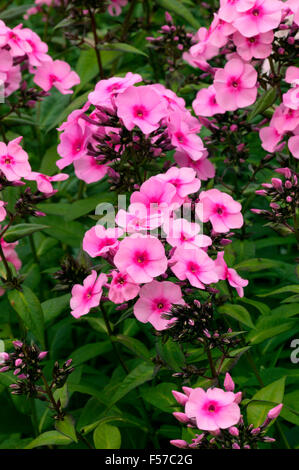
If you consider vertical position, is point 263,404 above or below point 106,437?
above

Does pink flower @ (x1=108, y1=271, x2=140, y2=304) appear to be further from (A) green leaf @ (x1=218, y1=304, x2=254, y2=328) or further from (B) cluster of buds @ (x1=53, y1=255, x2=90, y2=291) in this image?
(A) green leaf @ (x1=218, y1=304, x2=254, y2=328)

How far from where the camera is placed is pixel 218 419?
1.74m

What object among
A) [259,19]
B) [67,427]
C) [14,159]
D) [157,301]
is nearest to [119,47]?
[259,19]

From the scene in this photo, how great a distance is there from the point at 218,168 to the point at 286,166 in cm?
66

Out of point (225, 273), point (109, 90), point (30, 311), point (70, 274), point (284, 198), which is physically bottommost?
point (30, 311)

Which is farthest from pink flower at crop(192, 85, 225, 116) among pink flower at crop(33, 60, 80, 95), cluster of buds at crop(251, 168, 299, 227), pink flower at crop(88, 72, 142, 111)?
pink flower at crop(33, 60, 80, 95)

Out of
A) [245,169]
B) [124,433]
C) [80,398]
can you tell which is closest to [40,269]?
[80,398]

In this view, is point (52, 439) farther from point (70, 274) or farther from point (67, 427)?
point (70, 274)

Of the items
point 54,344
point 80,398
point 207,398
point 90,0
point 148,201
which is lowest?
point 80,398

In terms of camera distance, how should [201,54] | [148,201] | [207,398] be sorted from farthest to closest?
[201,54] → [148,201] → [207,398]

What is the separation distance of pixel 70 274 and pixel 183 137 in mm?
586

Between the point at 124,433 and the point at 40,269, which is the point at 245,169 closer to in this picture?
the point at 40,269

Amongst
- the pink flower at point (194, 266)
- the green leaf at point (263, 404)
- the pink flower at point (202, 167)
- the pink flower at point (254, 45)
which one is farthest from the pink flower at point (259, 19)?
the green leaf at point (263, 404)

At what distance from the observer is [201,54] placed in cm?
274
